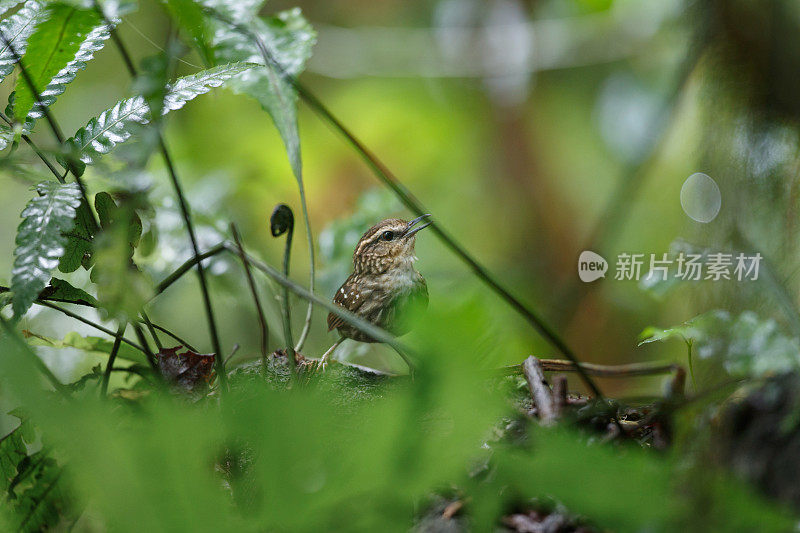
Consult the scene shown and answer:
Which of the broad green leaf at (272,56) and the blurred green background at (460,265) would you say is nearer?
the blurred green background at (460,265)

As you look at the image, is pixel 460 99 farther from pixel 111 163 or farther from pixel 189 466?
pixel 189 466

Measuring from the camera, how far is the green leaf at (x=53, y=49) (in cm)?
47

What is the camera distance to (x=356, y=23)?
7.27 feet

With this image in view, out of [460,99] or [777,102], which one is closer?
[777,102]

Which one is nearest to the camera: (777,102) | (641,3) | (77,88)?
(777,102)

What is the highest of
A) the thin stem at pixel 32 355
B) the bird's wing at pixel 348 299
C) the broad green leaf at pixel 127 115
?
the broad green leaf at pixel 127 115

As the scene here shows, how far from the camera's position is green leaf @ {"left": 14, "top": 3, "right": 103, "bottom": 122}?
1.53 ft

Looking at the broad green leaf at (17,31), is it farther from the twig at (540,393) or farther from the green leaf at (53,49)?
the twig at (540,393)

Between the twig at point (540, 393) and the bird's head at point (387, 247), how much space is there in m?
0.15

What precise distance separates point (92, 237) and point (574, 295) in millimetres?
1098

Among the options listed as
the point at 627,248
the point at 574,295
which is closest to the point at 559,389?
the point at 574,295

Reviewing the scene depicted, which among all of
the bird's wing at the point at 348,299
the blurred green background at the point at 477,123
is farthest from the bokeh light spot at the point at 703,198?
the blurred green background at the point at 477,123

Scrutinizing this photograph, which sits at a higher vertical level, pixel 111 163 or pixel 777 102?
pixel 111 163

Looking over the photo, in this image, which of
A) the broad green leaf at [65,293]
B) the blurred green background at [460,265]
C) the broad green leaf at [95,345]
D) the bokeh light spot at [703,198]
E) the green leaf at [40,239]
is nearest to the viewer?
the blurred green background at [460,265]
